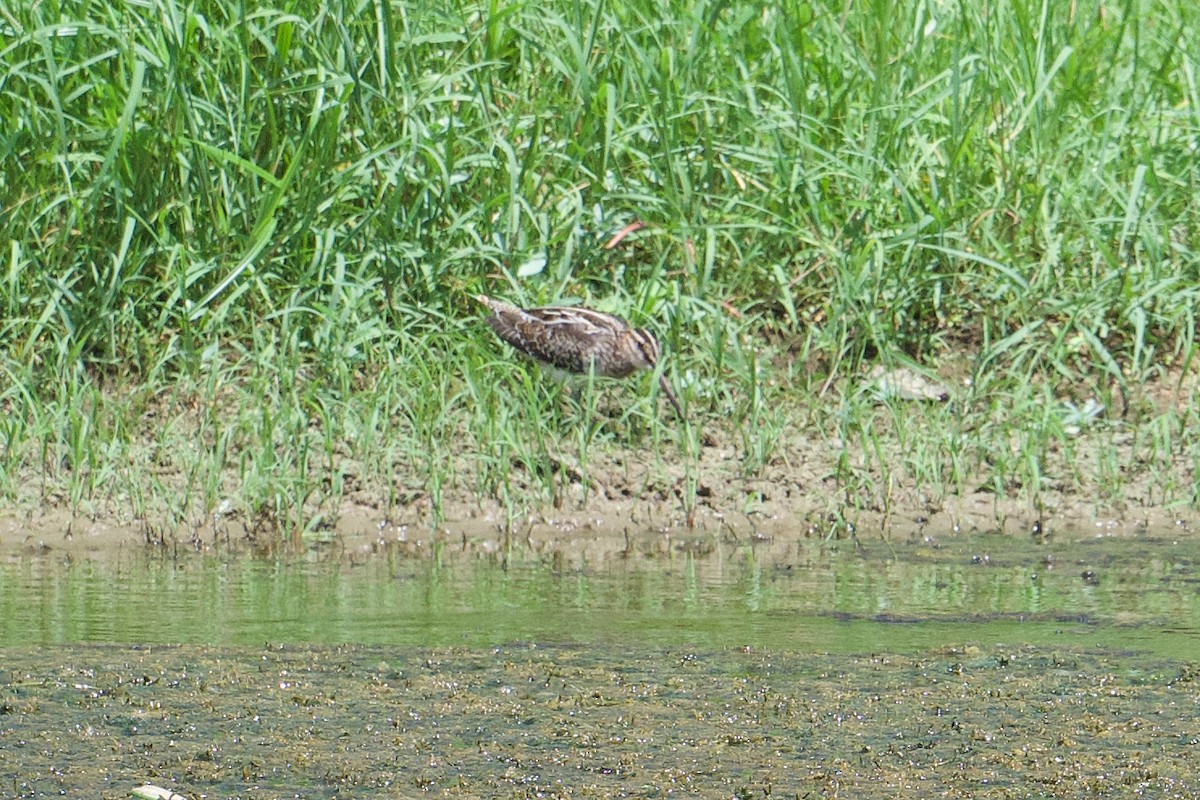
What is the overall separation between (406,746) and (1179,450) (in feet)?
10.9

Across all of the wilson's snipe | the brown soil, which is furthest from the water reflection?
the wilson's snipe

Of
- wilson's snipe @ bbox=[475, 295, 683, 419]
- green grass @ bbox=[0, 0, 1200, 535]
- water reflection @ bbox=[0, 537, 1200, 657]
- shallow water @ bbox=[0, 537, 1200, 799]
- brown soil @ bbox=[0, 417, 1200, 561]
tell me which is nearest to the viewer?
shallow water @ bbox=[0, 537, 1200, 799]

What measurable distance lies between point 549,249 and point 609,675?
2.76 m

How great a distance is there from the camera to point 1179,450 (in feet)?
18.7

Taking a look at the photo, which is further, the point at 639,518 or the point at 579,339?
the point at 579,339

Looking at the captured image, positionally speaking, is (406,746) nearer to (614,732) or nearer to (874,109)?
(614,732)

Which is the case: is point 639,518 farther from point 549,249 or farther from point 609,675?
point 609,675

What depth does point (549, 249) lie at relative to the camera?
6176mm

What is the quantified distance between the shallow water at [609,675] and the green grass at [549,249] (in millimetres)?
614

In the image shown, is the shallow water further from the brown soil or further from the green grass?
the green grass

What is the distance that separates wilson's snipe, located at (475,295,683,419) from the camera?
5.61 meters

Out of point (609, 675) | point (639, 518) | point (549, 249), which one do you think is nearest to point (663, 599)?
point (609, 675)

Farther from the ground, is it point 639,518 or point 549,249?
point 549,249

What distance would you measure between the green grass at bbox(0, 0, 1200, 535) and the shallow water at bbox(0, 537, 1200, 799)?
61 cm
